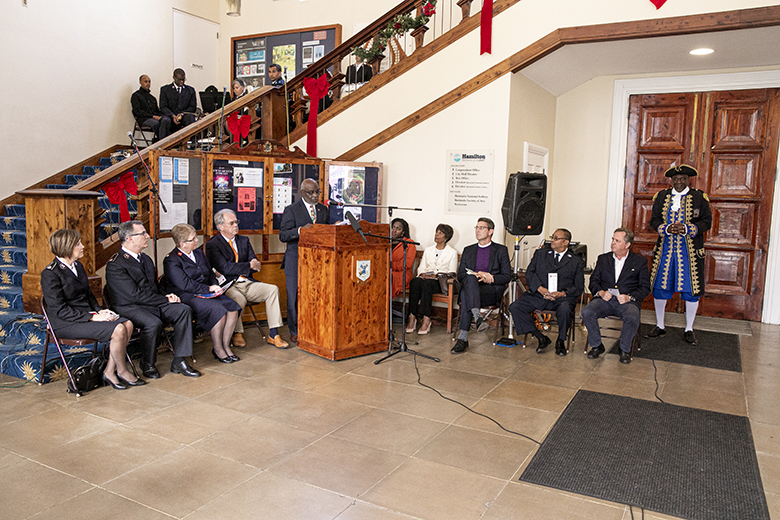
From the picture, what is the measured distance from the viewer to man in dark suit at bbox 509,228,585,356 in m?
5.56

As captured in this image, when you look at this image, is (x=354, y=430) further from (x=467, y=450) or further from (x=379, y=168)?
(x=379, y=168)

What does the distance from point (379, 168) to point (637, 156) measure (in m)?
3.27

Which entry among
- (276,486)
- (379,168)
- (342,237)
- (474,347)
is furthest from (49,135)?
(276,486)

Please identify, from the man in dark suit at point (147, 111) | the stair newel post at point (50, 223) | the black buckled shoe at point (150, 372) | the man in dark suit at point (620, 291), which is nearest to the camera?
the black buckled shoe at point (150, 372)

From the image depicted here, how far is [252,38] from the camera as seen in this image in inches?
424

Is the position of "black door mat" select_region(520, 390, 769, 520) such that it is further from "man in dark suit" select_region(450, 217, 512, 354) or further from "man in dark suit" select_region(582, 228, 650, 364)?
"man in dark suit" select_region(450, 217, 512, 354)

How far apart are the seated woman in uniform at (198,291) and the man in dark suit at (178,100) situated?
4.83 metres

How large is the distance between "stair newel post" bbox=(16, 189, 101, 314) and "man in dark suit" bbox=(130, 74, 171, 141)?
167 inches

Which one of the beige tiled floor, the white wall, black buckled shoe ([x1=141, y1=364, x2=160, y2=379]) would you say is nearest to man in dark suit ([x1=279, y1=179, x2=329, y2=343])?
the beige tiled floor

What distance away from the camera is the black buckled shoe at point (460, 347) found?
5.49 meters

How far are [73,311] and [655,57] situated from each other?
6194 millimetres

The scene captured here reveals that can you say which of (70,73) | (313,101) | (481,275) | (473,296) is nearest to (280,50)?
(70,73)

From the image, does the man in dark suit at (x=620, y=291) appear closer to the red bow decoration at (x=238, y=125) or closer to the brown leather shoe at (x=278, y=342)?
the brown leather shoe at (x=278, y=342)

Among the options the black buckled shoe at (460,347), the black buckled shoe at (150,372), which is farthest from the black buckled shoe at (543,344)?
the black buckled shoe at (150,372)
